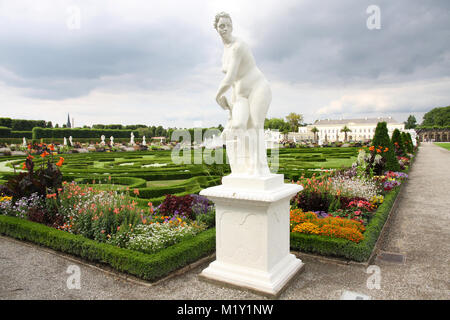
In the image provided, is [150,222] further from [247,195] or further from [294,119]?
[294,119]

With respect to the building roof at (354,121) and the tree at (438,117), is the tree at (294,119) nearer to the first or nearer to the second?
the building roof at (354,121)

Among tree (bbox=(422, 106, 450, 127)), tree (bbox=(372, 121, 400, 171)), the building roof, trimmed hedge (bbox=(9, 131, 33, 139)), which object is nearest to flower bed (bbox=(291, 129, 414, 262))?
tree (bbox=(372, 121, 400, 171))

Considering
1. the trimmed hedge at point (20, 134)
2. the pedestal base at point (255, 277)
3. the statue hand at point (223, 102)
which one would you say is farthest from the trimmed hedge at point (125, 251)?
the trimmed hedge at point (20, 134)

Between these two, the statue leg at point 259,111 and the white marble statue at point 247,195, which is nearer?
the white marble statue at point 247,195

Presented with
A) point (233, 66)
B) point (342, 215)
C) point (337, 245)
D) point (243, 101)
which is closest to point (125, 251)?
point (243, 101)

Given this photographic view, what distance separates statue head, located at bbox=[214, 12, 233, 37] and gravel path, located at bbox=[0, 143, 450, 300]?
2.97 metres

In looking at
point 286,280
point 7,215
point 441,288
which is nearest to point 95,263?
point 286,280

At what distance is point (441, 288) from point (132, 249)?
3.85 meters

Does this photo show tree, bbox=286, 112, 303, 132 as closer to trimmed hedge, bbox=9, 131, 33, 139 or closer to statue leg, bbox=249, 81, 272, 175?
trimmed hedge, bbox=9, 131, 33, 139

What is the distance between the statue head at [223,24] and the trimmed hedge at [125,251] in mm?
2779

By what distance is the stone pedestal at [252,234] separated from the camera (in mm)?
3354

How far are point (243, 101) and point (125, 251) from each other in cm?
247

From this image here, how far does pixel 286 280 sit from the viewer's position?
11.6 feet

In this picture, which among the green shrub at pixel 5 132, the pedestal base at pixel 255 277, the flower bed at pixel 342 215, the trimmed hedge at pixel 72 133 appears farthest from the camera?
the green shrub at pixel 5 132
